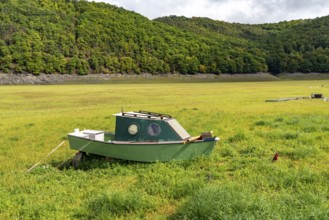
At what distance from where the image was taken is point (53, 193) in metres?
10.2

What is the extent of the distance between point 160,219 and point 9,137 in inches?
558

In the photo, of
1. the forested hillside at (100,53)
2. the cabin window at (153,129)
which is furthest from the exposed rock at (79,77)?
the cabin window at (153,129)

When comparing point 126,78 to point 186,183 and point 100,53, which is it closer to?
point 100,53

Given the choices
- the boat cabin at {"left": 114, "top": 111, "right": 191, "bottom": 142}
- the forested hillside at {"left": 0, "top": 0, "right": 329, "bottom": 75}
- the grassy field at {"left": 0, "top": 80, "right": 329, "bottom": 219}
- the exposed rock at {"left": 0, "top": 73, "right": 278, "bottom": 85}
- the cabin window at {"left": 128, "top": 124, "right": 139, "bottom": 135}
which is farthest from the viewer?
the forested hillside at {"left": 0, "top": 0, "right": 329, "bottom": 75}

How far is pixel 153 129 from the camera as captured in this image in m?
13.1

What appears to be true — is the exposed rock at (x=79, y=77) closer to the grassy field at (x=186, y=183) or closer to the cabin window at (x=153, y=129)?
the grassy field at (x=186, y=183)

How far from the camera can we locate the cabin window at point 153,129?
1302 cm

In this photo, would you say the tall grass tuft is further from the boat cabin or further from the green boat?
the boat cabin

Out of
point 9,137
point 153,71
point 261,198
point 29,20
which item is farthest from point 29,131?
point 29,20

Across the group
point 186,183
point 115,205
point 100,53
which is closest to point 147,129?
point 186,183

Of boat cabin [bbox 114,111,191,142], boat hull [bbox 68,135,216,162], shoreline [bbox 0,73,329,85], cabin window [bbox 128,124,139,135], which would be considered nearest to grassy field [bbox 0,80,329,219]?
boat hull [bbox 68,135,216,162]

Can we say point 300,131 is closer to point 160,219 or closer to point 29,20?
point 160,219

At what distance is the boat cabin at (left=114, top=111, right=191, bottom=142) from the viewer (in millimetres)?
12945

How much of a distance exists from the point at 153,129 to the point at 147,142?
0.64 metres
